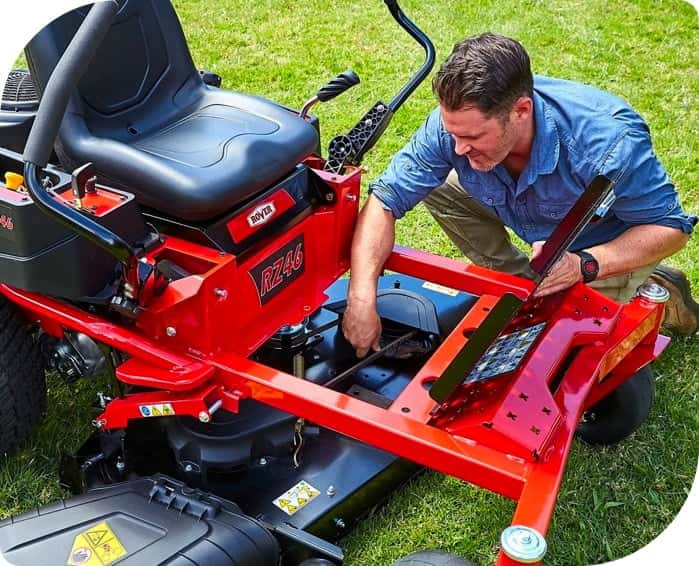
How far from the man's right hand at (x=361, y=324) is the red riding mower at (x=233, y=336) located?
0.09 meters

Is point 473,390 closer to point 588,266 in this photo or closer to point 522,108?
point 588,266

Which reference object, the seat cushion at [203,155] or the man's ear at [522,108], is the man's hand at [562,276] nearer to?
the man's ear at [522,108]

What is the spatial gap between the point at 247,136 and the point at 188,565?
1.20 meters

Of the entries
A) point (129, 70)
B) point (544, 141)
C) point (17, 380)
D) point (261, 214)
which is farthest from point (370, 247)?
point (17, 380)

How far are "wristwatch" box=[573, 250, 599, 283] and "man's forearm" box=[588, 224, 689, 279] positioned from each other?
0.02 m

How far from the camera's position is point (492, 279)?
254 centimetres

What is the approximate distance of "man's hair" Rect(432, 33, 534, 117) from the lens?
2275 mm

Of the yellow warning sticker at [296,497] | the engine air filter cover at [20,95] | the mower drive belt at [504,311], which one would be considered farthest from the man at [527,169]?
the engine air filter cover at [20,95]

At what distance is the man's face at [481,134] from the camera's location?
91.4 inches

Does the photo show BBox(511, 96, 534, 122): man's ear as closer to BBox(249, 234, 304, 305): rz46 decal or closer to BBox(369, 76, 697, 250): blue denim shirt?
BBox(369, 76, 697, 250): blue denim shirt

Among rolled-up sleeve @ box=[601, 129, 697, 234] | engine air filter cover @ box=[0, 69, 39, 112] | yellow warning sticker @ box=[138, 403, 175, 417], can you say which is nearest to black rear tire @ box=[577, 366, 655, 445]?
rolled-up sleeve @ box=[601, 129, 697, 234]

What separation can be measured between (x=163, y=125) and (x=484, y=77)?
1023mm

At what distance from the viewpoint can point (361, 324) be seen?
254 cm

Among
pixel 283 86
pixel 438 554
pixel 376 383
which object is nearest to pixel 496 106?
pixel 376 383
